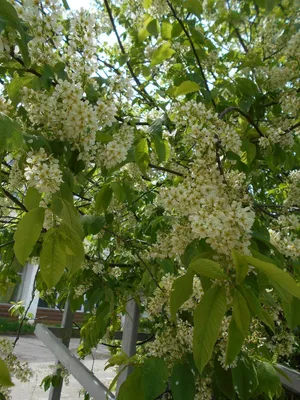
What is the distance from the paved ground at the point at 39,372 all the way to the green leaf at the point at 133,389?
86.0 inches

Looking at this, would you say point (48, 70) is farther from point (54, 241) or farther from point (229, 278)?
point (229, 278)

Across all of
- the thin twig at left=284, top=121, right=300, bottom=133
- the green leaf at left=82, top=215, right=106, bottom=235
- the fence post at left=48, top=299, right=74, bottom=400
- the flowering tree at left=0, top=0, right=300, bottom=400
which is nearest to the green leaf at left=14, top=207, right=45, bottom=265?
the flowering tree at left=0, top=0, right=300, bottom=400

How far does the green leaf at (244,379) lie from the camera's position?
1220 mm

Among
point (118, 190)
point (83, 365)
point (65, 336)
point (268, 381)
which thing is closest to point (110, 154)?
point (118, 190)

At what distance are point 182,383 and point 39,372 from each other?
3549mm

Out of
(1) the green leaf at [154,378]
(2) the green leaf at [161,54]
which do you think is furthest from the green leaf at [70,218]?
(2) the green leaf at [161,54]

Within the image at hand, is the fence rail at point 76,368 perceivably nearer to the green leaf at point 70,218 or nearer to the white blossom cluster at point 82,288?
the white blossom cluster at point 82,288

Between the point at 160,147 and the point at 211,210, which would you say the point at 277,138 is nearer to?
the point at 160,147

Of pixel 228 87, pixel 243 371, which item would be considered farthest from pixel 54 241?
pixel 228 87

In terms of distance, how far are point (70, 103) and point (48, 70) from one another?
177 millimetres

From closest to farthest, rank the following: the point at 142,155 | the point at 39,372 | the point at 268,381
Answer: the point at 268,381 → the point at 142,155 → the point at 39,372

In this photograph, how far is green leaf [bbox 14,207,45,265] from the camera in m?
0.87

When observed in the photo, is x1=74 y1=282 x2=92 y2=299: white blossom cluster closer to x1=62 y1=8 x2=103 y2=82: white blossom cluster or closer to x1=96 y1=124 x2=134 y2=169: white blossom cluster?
x1=96 y1=124 x2=134 y2=169: white blossom cluster

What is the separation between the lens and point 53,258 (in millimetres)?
879
